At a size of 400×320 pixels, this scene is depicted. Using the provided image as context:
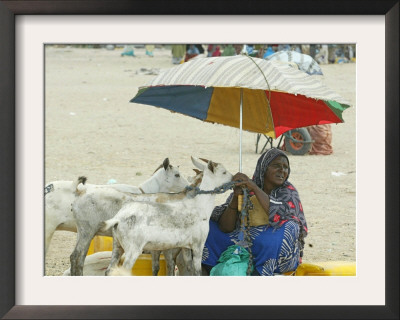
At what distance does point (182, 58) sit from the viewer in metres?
22.6

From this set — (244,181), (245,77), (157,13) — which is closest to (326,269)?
(244,181)

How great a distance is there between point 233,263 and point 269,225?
398 mm

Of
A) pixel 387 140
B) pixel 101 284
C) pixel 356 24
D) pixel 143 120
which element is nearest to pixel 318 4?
pixel 356 24

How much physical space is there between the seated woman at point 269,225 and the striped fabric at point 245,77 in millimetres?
604

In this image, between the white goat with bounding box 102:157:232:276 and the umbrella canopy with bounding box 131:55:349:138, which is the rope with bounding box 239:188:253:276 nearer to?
the white goat with bounding box 102:157:232:276

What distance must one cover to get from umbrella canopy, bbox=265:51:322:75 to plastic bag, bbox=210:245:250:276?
10.1 m

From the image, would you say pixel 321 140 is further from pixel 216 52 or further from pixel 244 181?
pixel 216 52

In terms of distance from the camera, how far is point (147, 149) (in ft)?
45.0

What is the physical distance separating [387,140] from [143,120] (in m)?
11.7

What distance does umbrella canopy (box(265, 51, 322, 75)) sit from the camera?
15.8 meters

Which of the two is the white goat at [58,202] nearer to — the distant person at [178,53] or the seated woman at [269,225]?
the seated woman at [269,225]

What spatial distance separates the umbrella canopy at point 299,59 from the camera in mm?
15823

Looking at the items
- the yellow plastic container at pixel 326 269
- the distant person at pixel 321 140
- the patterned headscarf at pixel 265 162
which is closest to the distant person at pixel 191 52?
the distant person at pixel 321 140

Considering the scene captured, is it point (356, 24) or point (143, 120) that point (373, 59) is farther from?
point (143, 120)
